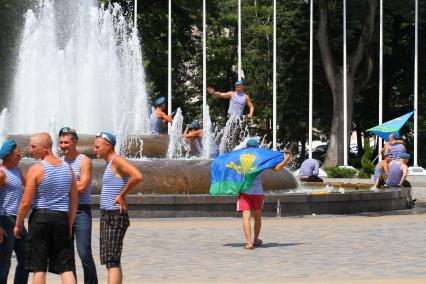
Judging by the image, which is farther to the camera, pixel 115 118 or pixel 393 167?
pixel 115 118

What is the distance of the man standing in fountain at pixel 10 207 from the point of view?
10.6 m

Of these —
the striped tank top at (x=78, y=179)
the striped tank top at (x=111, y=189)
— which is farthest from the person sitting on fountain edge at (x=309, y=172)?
the striped tank top at (x=111, y=189)

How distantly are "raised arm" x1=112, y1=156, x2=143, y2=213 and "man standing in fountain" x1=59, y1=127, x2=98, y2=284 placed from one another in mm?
328

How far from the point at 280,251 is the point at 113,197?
16.7 feet

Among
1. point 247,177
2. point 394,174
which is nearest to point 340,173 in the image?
point 394,174

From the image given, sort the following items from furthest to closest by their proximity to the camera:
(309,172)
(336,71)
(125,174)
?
(336,71) < (309,172) < (125,174)

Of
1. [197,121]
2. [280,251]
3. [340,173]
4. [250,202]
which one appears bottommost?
[280,251]

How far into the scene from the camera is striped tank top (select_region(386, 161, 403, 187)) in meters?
25.0

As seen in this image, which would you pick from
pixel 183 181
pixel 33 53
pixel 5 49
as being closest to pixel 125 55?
pixel 33 53

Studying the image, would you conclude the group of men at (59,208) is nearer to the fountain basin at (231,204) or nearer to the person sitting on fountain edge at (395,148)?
the fountain basin at (231,204)

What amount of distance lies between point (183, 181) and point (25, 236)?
34.6ft

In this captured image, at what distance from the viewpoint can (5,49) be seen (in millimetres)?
50688

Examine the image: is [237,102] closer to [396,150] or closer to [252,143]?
[396,150]

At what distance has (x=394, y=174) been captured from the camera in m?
25.1
